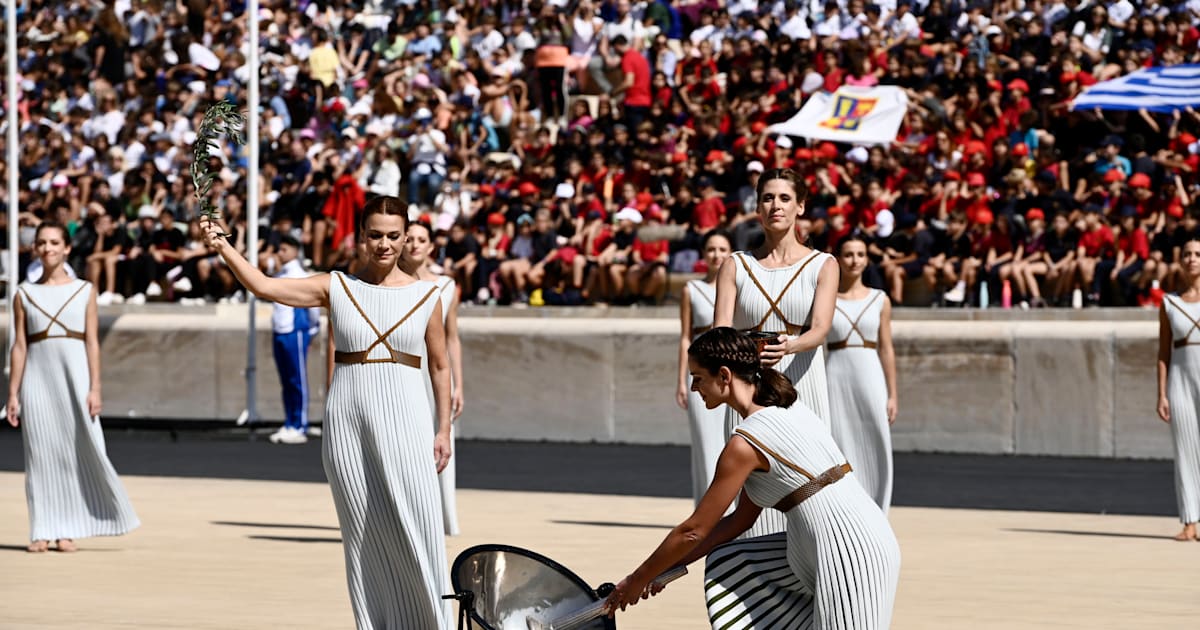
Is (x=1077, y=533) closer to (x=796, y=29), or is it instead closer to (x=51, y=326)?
(x=51, y=326)

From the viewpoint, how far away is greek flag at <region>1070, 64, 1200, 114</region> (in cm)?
2227

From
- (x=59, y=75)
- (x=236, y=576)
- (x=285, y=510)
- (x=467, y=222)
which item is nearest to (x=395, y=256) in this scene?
(x=236, y=576)

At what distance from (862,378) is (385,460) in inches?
200

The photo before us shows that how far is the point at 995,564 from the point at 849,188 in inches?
469

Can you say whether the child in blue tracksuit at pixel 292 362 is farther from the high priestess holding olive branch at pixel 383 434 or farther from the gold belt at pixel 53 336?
the high priestess holding olive branch at pixel 383 434

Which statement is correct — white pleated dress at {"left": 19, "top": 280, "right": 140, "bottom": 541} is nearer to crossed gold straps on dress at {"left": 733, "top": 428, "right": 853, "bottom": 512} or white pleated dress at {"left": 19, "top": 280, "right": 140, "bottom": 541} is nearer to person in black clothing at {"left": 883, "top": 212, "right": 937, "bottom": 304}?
crossed gold straps on dress at {"left": 733, "top": 428, "right": 853, "bottom": 512}

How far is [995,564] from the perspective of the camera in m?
11.9

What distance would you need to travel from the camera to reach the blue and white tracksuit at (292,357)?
22609 millimetres

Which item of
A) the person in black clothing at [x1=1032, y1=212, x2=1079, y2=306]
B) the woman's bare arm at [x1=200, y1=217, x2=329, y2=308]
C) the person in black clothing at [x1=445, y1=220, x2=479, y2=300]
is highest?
the woman's bare arm at [x1=200, y1=217, x2=329, y2=308]

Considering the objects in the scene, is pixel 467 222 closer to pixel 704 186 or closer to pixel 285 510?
pixel 704 186

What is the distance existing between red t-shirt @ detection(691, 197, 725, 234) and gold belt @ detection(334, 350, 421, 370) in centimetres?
1543

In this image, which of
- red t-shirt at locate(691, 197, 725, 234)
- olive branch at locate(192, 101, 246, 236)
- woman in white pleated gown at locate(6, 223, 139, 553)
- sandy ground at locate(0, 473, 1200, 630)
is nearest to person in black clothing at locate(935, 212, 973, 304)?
red t-shirt at locate(691, 197, 725, 234)

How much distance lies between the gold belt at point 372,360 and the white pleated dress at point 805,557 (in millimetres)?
2233

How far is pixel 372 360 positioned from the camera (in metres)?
8.48
